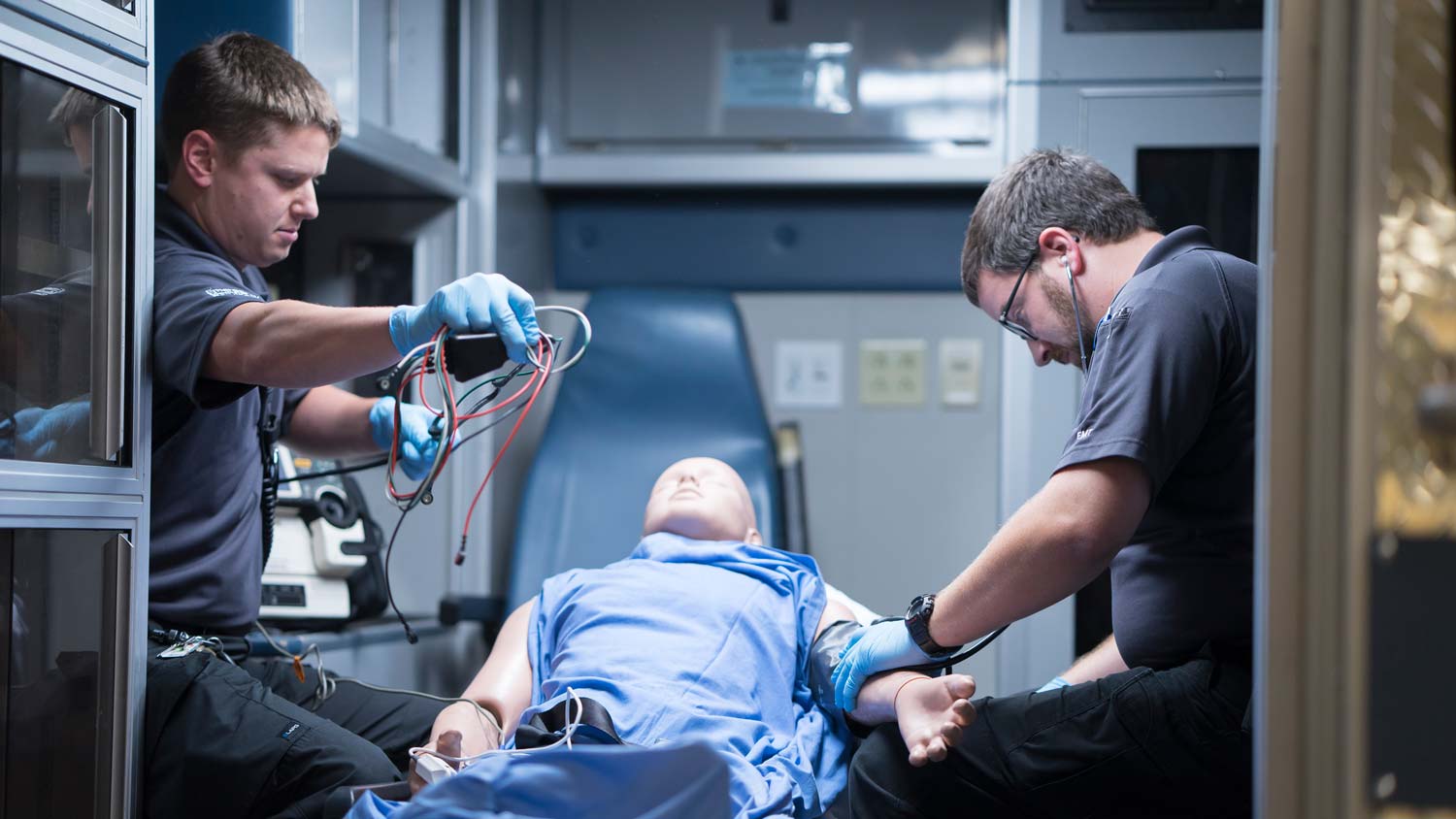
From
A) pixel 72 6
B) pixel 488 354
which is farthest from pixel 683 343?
pixel 72 6

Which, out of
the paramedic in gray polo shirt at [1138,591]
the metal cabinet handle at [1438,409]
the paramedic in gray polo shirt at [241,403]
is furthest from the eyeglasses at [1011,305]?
the metal cabinet handle at [1438,409]

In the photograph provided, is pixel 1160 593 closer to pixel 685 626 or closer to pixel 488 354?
pixel 685 626

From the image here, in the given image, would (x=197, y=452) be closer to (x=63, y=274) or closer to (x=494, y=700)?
(x=63, y=274)

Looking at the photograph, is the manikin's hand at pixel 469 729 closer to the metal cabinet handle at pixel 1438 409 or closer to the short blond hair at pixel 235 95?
the short blond hair at pixel 235 95

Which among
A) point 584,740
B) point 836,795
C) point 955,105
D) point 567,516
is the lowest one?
point 836,795

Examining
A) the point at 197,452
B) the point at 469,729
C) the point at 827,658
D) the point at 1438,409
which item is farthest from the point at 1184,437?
the point at 197,452

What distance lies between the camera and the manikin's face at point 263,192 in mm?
1805

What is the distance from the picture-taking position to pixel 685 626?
183 cm

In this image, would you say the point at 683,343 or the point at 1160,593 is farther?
the point at 683,343

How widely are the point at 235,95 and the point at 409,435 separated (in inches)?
24.3

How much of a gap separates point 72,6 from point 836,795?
1.47 meters

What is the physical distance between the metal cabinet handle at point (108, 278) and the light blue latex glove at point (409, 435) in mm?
546

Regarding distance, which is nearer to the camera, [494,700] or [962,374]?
A: [494,700]

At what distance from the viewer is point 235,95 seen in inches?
70.0
